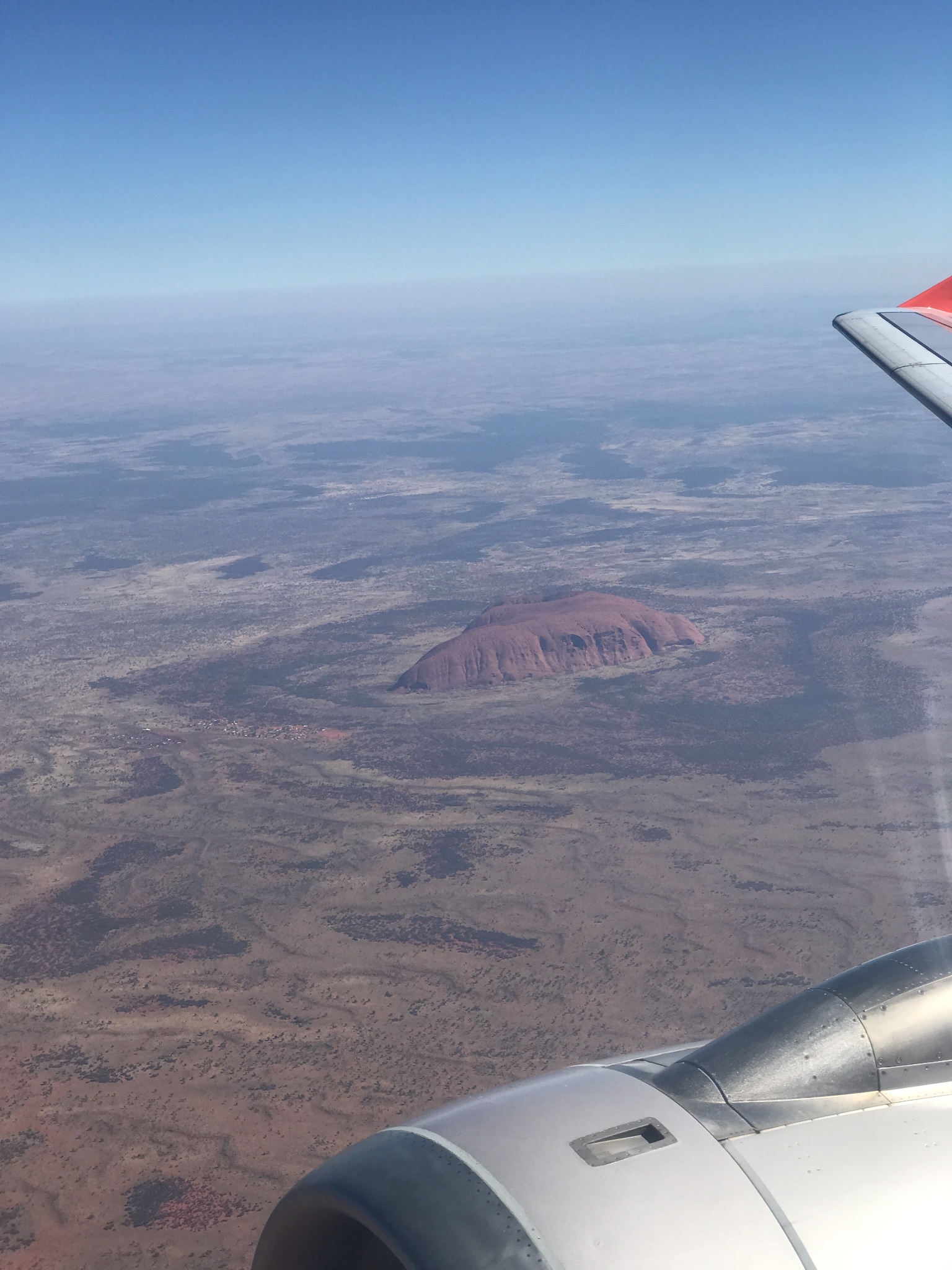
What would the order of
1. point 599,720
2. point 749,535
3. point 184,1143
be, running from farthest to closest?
point 749,535 → point 599,720 → point 184,1143

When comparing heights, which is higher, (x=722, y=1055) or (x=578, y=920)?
(x=722, y=1055)

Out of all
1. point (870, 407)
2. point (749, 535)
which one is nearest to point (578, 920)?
→ point (749, 535)

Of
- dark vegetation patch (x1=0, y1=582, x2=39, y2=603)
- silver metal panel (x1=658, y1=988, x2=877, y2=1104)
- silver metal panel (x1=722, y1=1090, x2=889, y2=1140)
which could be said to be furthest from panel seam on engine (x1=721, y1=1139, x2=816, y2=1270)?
dark vegetation patch (x1=0, y1=582, x2=39, y2=603)

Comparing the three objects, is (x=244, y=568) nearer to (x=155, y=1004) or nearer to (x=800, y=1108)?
(x=155, y=1004)

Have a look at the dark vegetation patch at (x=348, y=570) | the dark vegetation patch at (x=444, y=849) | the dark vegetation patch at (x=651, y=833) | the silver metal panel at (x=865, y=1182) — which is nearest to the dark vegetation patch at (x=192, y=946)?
the dark vegetation patch at (x=444, y=849)

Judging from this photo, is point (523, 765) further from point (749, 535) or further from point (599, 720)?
point (749, 535)

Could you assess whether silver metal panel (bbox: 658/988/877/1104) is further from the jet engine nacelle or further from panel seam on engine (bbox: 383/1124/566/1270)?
panel seam on engine (bbox: 383/1124/566/1270)
